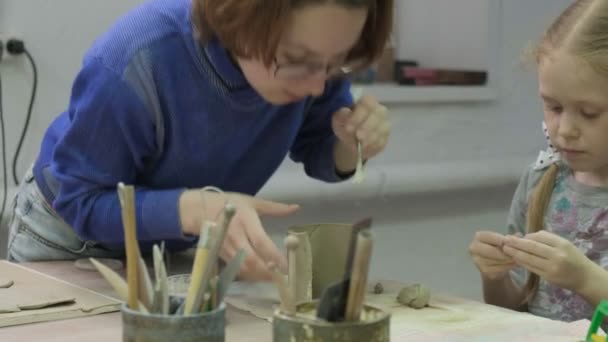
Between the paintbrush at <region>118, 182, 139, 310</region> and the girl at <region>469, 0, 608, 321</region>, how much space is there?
23.6 inches

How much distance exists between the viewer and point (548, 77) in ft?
4.06

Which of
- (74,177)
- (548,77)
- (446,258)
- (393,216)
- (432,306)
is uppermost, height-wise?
(548,77)

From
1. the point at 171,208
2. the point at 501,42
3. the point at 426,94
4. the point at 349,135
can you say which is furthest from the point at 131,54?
the point at 501,42

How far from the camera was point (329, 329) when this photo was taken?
0.61 m

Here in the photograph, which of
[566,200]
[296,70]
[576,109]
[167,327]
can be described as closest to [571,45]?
[576,109]

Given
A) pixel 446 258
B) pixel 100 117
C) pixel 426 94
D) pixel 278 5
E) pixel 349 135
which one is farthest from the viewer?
pixel 446 258

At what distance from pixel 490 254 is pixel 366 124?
0.79 ft

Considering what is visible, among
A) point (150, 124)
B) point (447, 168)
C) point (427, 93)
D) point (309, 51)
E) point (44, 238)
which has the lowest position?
point (447, 168)

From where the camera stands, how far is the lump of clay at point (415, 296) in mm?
1021

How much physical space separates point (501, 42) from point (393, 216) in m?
0.62

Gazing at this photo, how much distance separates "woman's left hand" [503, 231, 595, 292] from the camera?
3.56 ft

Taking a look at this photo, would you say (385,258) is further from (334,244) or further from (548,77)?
(334,244)

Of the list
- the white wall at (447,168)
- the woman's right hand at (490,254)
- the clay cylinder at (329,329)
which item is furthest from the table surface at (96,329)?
the white wall at (447,168)

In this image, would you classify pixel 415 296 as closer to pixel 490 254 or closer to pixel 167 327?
pixel 490 254
